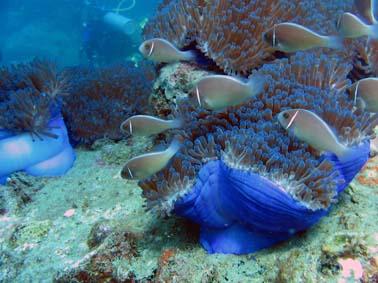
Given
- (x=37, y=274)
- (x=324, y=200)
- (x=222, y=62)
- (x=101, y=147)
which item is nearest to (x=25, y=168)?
(x=101, y=147)

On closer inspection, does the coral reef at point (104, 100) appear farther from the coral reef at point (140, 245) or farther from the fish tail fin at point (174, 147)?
the fish tail fin at point (174, 147)

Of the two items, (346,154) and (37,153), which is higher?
(346,154)

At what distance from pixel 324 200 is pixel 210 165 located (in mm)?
671

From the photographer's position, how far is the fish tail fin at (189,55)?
3355 millimetres

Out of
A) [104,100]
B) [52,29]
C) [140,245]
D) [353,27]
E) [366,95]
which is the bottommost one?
[52,29]

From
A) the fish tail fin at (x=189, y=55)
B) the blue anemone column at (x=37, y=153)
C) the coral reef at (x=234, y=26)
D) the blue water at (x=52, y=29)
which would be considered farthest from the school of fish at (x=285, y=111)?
the blue water at (x=52, y=29)

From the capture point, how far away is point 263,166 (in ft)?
6.40

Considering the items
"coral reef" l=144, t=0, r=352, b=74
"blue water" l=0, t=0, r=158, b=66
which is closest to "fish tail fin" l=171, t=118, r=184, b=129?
"coral reef" l=144, t=0, r=352, b=74

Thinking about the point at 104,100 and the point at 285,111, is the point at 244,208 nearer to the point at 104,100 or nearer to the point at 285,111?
the point at 285,111

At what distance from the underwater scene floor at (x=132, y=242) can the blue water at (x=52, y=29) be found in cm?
1303

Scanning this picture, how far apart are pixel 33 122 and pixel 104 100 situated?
101cm

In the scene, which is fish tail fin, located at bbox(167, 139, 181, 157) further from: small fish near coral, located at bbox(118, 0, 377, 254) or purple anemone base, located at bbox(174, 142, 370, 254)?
purple anemone base, located at bbox(174, 142, 370, 254)

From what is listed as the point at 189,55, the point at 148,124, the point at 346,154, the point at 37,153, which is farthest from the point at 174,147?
the point at 37,153

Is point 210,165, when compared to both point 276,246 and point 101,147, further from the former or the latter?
point 101,147
